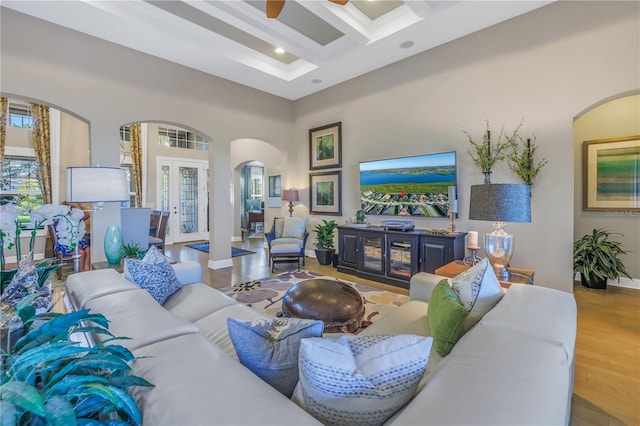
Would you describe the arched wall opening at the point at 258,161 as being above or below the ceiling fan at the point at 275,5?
below

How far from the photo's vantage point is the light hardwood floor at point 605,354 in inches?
71.5

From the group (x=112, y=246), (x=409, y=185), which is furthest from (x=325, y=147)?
(x=112, y=246)

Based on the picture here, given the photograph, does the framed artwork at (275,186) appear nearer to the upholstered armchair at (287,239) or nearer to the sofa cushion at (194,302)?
the upholstered armchair at (287,239)

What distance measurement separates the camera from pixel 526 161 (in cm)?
351

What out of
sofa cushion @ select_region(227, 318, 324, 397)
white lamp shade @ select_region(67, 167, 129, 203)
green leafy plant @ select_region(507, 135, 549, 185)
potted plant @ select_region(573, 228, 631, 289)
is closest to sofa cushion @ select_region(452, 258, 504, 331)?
sofa cushion @ select_region(227, 318, 324, 397)

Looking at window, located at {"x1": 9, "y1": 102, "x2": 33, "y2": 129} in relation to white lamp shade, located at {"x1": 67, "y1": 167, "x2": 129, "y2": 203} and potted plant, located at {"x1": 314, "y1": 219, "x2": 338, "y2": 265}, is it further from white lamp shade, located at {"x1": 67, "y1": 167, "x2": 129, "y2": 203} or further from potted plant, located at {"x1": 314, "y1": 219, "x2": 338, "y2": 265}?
potted plant, located at {"x1": 314, "y1": 219, "x2": 338, "y2": 265}

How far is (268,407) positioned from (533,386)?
728 mm

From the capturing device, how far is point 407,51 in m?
4.30

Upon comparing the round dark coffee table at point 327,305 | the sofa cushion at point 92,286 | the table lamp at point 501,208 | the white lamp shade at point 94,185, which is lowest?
the round dark coffee table at point 327,305

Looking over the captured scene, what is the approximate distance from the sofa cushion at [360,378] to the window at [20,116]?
7.72 m

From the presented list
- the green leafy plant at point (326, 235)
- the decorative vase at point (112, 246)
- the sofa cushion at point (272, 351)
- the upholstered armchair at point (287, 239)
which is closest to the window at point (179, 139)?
Answer: the upholstered armchair at point (287, 239)

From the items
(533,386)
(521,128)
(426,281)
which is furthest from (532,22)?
(533,386)

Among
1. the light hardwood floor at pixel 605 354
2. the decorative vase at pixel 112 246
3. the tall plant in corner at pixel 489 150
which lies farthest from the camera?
the tall plant in corner at pixel 489 150

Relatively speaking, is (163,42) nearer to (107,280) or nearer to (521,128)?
(107,280)
